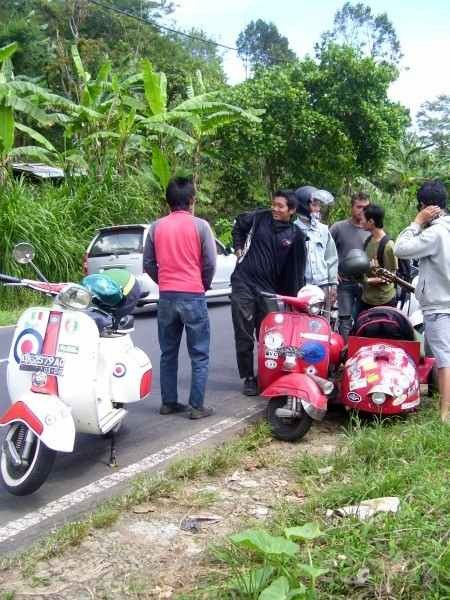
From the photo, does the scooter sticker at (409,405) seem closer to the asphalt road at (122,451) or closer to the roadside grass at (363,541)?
the roadside grass at (363,541)

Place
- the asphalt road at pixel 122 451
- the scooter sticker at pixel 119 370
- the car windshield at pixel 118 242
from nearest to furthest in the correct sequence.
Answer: the asphalt road at pixel 122 451
the scooter sticker at pixel 119 370
the car windshield at pixel 118 242

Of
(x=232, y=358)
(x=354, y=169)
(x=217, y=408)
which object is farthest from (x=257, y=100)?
(x=217, y=408)

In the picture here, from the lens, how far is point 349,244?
23.8 ft

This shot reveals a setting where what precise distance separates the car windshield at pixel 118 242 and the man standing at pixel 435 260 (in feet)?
24.2

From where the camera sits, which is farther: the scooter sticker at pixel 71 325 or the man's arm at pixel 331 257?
the man's arm at pixel 331 257

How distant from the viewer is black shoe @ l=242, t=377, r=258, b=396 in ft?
21.8

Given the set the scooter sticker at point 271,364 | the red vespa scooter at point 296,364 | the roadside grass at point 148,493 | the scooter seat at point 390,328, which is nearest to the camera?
the roadside grass at point 148,493

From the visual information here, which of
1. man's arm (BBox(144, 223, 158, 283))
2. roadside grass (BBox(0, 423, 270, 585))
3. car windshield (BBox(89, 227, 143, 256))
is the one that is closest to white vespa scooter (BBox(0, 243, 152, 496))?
roadside grass (BBox(0, 423, 270, 585))

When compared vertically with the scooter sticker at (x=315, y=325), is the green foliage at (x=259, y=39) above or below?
above

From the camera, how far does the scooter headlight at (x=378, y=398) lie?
16.3 ft

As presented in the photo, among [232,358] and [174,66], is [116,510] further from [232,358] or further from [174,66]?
[174,66]

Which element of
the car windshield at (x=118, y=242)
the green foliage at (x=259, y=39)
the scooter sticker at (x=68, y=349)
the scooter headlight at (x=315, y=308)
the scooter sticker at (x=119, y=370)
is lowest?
the scooter sticker at (x=119, y=370)

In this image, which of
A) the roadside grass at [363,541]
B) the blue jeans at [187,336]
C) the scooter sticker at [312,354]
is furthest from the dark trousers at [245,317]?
the roadside grass at [363,541]

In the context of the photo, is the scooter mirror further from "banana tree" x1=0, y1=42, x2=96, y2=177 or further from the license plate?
"banana tree" x1=0, y1=42, x2=96, y2=177
